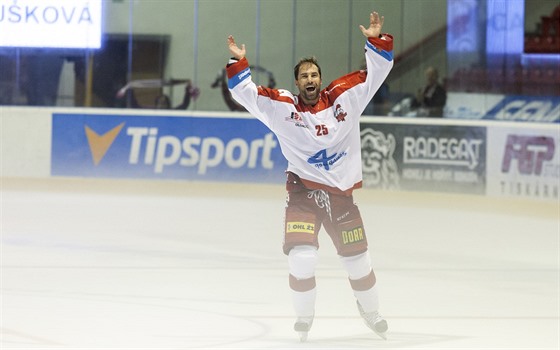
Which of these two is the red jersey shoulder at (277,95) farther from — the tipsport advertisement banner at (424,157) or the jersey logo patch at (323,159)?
the tipsport advertisement banner at (424,157)

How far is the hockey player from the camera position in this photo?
5895mm

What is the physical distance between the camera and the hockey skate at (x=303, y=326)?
587 cm

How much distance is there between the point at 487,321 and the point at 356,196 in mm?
7161

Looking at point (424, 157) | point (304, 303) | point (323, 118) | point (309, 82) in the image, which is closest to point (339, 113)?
Answer: point (323, 118)

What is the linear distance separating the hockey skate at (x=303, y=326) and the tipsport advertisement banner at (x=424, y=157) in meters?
8.00

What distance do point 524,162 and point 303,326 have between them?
7715 millimetres

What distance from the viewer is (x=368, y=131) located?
1465 cm

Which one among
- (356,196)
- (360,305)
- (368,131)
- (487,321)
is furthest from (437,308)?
(368,131)

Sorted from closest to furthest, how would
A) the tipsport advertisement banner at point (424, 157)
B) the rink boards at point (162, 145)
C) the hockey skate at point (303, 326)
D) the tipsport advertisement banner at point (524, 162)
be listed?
the hockey skate at point (303, 326) → the tipsport advertisement banner at point (524, 162) → the tipsport advertisement banner at point (424, 157) → the rink boards at point (162, 145)

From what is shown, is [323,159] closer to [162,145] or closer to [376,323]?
[376,323]

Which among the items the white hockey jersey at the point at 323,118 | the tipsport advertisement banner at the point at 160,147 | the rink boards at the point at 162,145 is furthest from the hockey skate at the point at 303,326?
the tipsport advertisement banner at the point at 160,147

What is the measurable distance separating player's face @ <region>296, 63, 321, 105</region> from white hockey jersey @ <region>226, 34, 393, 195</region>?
0.03m

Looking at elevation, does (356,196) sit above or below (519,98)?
below

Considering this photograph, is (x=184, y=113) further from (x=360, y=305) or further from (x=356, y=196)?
(x=360, y=305)
